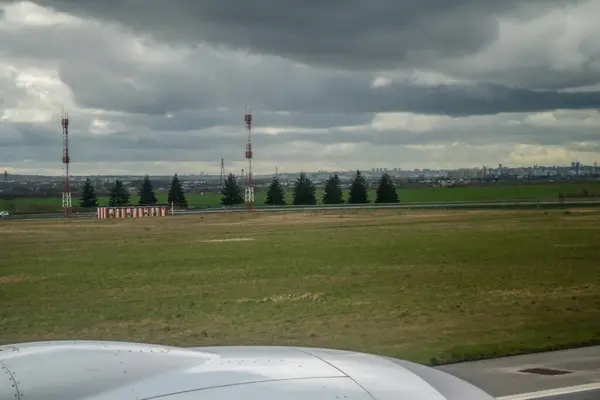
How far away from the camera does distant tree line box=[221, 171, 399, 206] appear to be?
784 inches

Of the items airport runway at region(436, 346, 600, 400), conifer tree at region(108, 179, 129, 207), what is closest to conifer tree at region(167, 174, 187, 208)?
conifer tree at region(108, 179, 129, 207)

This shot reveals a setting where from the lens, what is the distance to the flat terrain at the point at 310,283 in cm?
951

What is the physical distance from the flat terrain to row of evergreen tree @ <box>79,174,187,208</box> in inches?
17.9

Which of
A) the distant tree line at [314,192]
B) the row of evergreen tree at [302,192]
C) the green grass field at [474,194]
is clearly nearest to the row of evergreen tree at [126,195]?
the row of evergreen tree at [302,192]

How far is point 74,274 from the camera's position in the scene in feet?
39.3

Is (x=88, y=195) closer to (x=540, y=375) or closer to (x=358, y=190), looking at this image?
(x=358, y=190)

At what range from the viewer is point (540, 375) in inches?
297

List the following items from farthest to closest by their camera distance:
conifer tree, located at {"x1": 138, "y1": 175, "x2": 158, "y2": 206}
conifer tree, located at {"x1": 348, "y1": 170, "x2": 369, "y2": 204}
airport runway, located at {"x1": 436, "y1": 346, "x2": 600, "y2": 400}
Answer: conifer tree, located at {"x1": 348, "y1": 170, "x2": 369, "y2": 204}, conifer tree, located at {"x1": 138, "y1": 175, "x2": 158, "y2": 206}, airport runway, located at {"x1": 436, "y1": 346, "x2": 600, "y2": 400}

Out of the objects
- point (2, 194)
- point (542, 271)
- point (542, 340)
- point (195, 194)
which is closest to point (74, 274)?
point (2, 194)

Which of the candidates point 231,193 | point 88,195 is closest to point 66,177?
point 88,195

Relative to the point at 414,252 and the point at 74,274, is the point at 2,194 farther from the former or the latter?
the point at 414,252

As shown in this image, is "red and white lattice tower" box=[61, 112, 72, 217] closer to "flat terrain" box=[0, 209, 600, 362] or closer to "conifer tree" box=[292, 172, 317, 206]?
"flat terrain" box=[0, 209, 600, 362]

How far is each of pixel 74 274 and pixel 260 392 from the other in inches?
419

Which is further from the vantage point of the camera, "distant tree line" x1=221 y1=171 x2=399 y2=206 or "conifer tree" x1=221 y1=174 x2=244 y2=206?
"distant tree line" x1=221 y1=171 x2=399 y2=206
